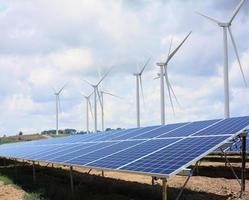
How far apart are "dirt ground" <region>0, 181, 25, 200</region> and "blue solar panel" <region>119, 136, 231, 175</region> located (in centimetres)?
915

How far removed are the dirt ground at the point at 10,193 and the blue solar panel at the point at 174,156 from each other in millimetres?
9147

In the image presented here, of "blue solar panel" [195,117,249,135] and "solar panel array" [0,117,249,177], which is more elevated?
"blue solar panel" [195,117,249,135]

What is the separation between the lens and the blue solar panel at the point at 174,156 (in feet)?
49.5

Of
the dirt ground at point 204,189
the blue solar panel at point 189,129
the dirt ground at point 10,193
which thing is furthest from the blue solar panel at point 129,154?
the dirt ground at point 10,193

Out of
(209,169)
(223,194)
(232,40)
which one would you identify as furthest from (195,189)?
(232,40)

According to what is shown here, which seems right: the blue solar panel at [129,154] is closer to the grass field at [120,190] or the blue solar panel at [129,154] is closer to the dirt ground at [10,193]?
the grass field at [120,190]

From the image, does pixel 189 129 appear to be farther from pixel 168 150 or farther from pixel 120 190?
pixel 168 150

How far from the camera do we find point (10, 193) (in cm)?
2580

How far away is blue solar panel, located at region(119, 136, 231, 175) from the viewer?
15094 mm

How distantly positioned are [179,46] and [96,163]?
30388 millimetres

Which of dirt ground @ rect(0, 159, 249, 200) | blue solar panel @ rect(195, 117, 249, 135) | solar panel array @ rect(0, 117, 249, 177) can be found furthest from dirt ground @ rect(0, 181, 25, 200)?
blue solar panel @ rect(195, 117, 249, 135)

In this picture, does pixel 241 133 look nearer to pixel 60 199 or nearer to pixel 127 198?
pixel 127 198

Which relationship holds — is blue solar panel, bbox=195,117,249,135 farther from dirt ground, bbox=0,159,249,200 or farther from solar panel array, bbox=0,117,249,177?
dirt ground, bbox=0,159,249,200

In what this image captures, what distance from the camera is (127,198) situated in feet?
69.8
